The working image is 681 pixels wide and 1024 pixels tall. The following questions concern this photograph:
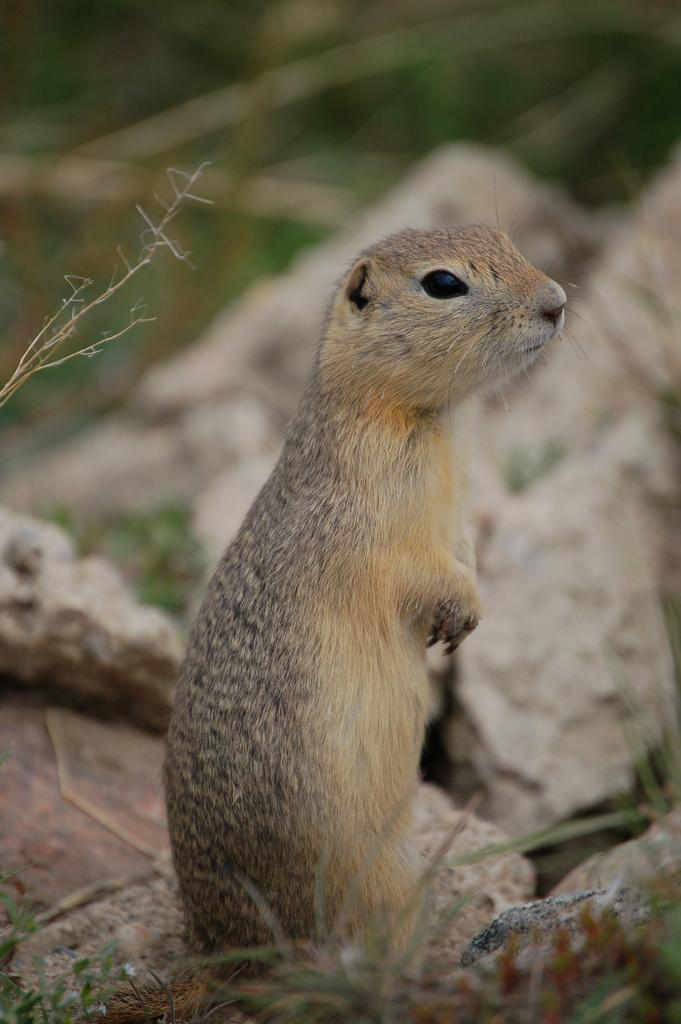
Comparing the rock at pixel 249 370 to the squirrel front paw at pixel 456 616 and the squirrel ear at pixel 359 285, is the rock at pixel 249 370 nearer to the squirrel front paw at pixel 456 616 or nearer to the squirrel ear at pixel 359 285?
the squirrel ear at pixel 359 285

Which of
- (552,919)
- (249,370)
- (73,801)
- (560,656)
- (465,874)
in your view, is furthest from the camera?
(249,370)

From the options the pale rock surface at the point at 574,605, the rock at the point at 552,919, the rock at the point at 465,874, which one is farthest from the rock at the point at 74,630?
the rock at the point at 552,919

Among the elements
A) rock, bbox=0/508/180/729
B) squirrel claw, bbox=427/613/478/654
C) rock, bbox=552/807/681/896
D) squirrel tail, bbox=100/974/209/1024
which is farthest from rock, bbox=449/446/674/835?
squirrel tail, bbox=100/974/209/1024

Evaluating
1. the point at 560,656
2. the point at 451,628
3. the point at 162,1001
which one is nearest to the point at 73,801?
the point at 162,1001

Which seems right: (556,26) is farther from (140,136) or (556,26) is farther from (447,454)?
(447,454)

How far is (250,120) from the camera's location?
9078 millimetres

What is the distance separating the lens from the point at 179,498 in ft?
23.4

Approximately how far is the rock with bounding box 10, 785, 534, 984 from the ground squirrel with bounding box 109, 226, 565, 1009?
23 cm

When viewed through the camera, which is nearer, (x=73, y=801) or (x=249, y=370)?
(x=73, y=801)

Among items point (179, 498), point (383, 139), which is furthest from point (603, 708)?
point (383, 139)

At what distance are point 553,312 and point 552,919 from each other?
6.20 ft

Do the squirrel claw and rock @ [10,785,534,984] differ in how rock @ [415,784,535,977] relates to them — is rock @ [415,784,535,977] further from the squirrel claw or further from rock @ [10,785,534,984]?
the squirrel claw

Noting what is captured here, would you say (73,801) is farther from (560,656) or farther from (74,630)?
(560,656)

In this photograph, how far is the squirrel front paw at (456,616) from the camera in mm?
4123
